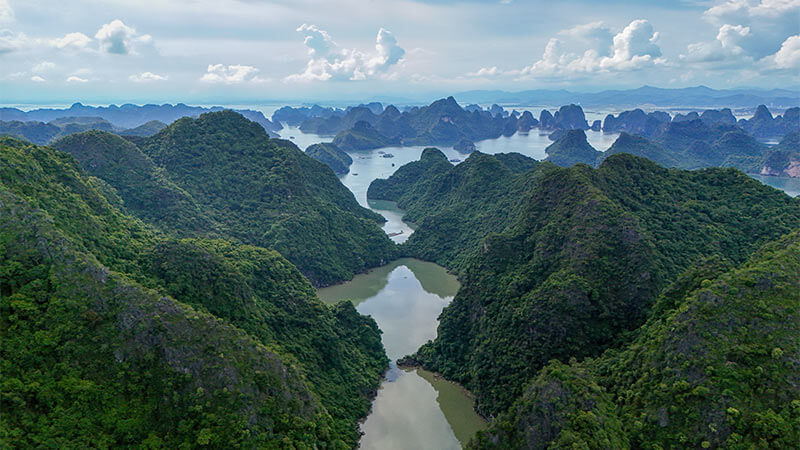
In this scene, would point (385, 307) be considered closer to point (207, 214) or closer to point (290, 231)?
point (290, 231)

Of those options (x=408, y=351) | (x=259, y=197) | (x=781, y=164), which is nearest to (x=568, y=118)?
(x=781, y=164)

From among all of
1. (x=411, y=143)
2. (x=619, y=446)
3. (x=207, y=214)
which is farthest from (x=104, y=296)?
(x=411, y=143)

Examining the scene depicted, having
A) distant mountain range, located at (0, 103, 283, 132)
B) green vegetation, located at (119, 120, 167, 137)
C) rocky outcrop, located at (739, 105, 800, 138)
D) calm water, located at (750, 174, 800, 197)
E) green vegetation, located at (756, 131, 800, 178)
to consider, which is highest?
distant mountain range, located at (0, 103, 283, 132)

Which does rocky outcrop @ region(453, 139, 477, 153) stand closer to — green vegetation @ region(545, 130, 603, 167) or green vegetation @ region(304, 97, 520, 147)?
green vegetation @ region(304, 97, 520, 147)

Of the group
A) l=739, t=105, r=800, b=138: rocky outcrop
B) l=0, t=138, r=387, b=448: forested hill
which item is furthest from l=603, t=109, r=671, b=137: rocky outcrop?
l=0, t=138, r=387, b=448: forested hill

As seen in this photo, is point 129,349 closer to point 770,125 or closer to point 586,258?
point 586,258

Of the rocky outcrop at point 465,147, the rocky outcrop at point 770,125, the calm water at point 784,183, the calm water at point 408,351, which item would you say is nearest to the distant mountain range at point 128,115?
the rocky outcrop at point 465,147
